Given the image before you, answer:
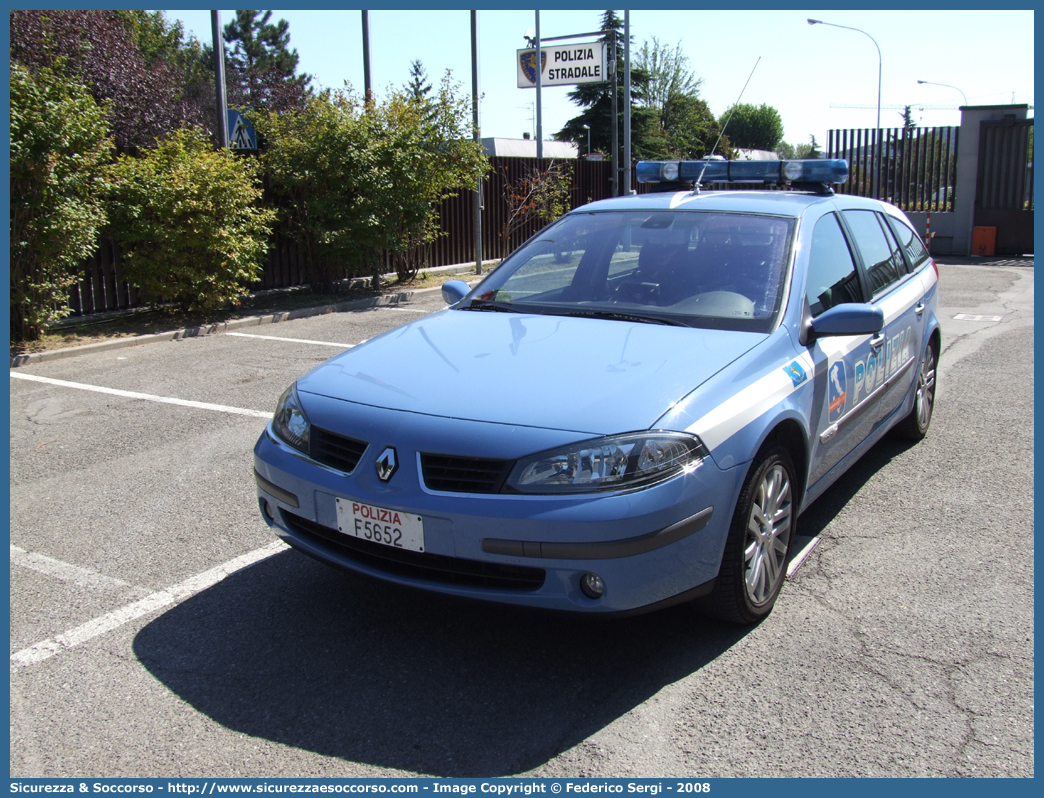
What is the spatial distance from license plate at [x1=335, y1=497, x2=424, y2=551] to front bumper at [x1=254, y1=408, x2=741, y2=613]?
0.03 m

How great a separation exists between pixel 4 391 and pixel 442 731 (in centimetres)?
660

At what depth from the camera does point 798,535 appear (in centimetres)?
440

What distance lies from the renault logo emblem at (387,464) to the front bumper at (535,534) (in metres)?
0.02

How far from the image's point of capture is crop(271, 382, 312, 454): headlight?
3387 millimetres

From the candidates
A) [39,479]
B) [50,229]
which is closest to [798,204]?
[39,479]

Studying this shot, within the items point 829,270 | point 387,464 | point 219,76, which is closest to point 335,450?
point 387,464

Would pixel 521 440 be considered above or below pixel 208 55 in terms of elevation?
below

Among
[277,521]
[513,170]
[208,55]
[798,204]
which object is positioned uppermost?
[208,55]

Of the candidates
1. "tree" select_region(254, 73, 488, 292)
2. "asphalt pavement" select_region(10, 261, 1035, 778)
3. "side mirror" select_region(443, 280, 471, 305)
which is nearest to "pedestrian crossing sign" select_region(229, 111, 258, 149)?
"tree" select_region(254, 73, 488, 292)

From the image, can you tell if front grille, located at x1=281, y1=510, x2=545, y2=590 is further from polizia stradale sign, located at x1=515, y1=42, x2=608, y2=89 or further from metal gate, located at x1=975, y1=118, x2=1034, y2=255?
polizia stradale sign, located at x1=515, y1=42, x2=608, y2=89

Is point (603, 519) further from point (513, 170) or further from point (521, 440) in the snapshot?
point (513, 170)

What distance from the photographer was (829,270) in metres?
4.29

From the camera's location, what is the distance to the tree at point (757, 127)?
111688mm

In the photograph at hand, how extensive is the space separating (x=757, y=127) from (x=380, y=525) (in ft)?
393
